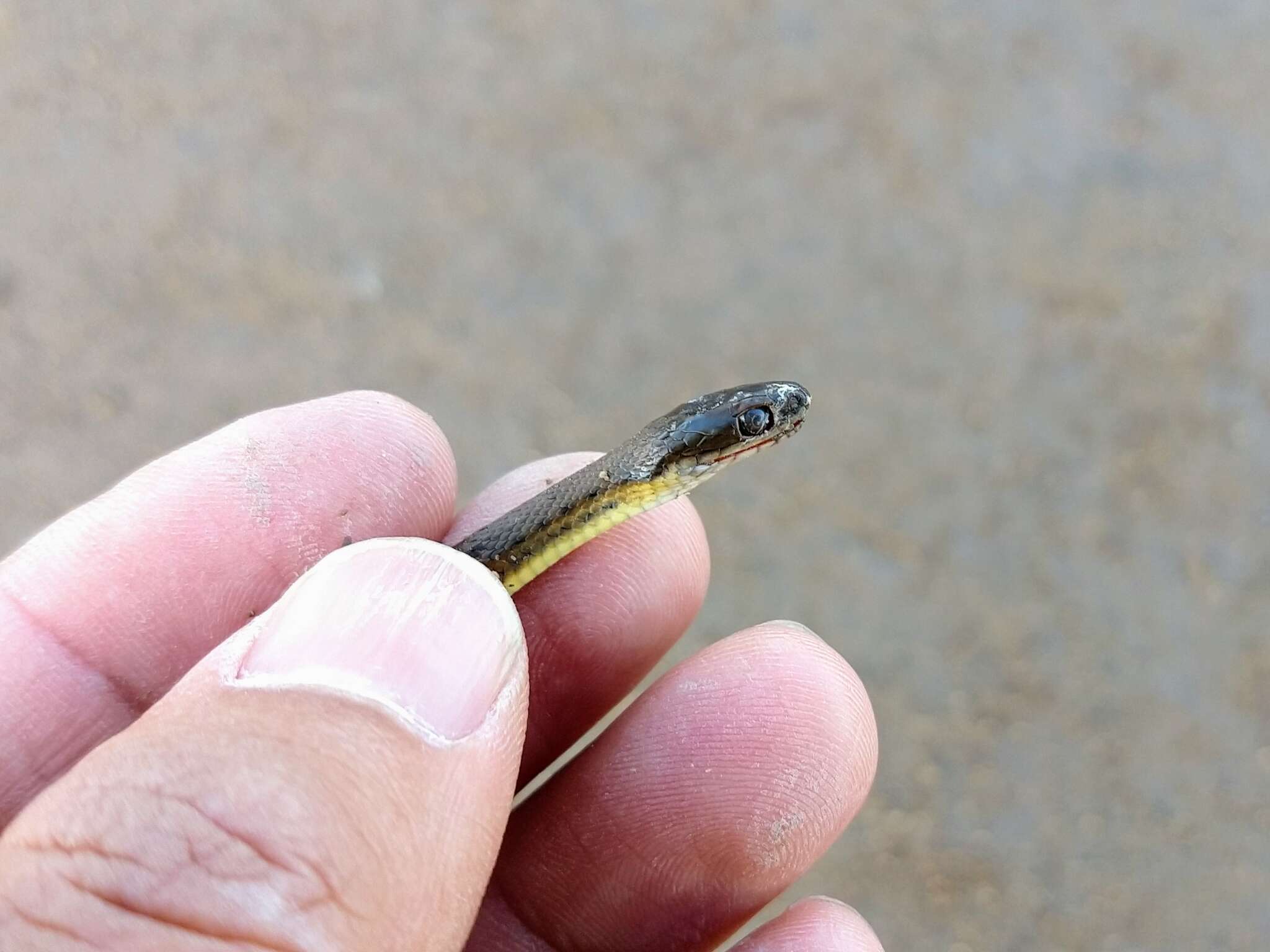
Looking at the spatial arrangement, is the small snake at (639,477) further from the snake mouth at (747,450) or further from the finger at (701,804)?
the finger at (701,804)

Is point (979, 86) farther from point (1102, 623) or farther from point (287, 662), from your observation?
point (287, 662)

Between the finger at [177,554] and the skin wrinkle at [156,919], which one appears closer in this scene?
the skin wrinkle at [156,919]

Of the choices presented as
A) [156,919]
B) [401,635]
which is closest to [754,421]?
[401,635]

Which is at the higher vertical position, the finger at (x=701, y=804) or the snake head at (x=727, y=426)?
the snake head at (x=727, y=426)

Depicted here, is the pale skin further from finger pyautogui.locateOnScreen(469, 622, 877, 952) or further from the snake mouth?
the snake mouth

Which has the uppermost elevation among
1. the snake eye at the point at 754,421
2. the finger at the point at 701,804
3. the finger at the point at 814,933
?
the snake eye at the point at 754,421

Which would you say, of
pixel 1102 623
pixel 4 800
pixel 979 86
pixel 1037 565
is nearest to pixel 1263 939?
pixel 1102 623

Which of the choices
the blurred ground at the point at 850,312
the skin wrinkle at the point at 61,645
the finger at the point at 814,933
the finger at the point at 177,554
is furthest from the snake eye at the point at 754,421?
the blurred ground at the point at 850,312

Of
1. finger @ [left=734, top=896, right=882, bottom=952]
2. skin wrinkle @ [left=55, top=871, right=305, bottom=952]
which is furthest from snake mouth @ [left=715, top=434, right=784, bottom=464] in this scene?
skin wrinkle @ [left=55, top=871, right=305, bottom=952]
